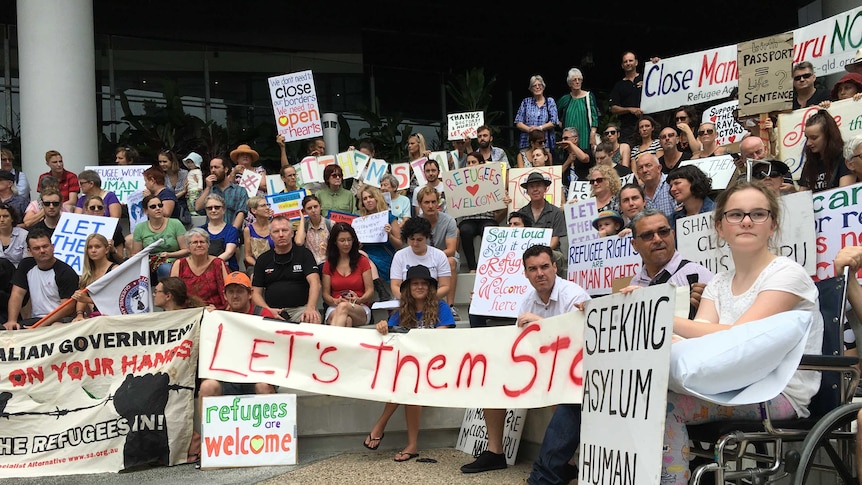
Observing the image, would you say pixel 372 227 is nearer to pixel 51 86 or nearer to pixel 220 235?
pixel 220 235

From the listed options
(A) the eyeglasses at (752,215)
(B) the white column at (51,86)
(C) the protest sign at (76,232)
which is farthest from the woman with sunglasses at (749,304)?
(B) the white column at (51,86)

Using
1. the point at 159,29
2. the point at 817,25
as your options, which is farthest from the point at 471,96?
the point at 817,25

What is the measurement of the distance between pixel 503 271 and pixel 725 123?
385 centimetres

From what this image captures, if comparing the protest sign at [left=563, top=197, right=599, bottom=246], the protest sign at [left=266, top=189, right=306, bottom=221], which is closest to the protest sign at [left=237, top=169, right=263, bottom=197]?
the protest sign at [left=266, top=189, right=306, bottom=221]

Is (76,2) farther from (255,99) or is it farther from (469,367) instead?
(469,367)

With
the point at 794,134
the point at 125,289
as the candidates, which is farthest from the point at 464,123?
the point at 125,289

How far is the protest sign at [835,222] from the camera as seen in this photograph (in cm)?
512

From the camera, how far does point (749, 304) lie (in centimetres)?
386

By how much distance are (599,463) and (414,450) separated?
9.74 feet

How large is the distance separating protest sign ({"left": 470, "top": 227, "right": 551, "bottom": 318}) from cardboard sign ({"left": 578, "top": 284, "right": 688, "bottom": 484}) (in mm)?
3686

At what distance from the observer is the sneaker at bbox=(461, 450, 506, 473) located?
6336 millimetres

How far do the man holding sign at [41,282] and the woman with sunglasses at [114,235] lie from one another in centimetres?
43

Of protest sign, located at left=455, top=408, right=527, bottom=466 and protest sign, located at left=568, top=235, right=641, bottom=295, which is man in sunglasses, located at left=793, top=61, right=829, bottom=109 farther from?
protest sign, located at left=455, top=408, right=527, bottom=466

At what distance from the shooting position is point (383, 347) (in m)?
6.73
